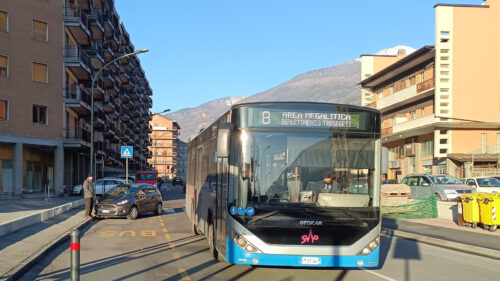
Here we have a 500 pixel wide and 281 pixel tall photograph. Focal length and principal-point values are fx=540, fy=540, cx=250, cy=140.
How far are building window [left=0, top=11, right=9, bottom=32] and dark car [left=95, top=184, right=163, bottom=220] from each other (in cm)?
2252

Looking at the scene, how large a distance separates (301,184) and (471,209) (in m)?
12.3

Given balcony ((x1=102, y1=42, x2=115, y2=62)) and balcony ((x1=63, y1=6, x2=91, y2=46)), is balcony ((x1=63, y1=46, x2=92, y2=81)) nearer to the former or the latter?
balcony ((x1=63, y1=6, x2=91, y2=46))

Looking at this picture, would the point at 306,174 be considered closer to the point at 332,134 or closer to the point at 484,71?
the point at 332,134

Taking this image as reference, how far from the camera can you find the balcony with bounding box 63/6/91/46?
45312 millimetres

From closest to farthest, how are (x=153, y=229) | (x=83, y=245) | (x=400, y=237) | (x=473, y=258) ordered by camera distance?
1. (x=473, y=258)
2. (x=83, y=245)
3. (x=400, y=237)
4. (x=153, y=229)

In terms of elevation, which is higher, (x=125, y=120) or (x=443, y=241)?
(x=125, y=120)

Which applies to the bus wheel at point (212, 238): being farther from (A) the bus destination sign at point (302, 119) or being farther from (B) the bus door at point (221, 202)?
(A) the bus destination sign at point (302, 119)

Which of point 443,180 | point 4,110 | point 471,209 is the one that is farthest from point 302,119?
point 4,110

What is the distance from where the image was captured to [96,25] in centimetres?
5675

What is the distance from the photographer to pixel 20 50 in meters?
40.0

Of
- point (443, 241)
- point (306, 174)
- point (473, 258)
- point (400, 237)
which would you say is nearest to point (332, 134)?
point (306, 174)

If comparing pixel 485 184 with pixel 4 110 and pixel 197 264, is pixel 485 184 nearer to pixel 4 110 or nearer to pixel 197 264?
pixel 197 264

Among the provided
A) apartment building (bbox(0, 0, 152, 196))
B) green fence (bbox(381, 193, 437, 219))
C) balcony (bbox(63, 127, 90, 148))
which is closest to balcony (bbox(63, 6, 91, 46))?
apartment building (bbox(0, 0, 152, 196))

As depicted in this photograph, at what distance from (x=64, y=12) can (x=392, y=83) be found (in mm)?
32430
